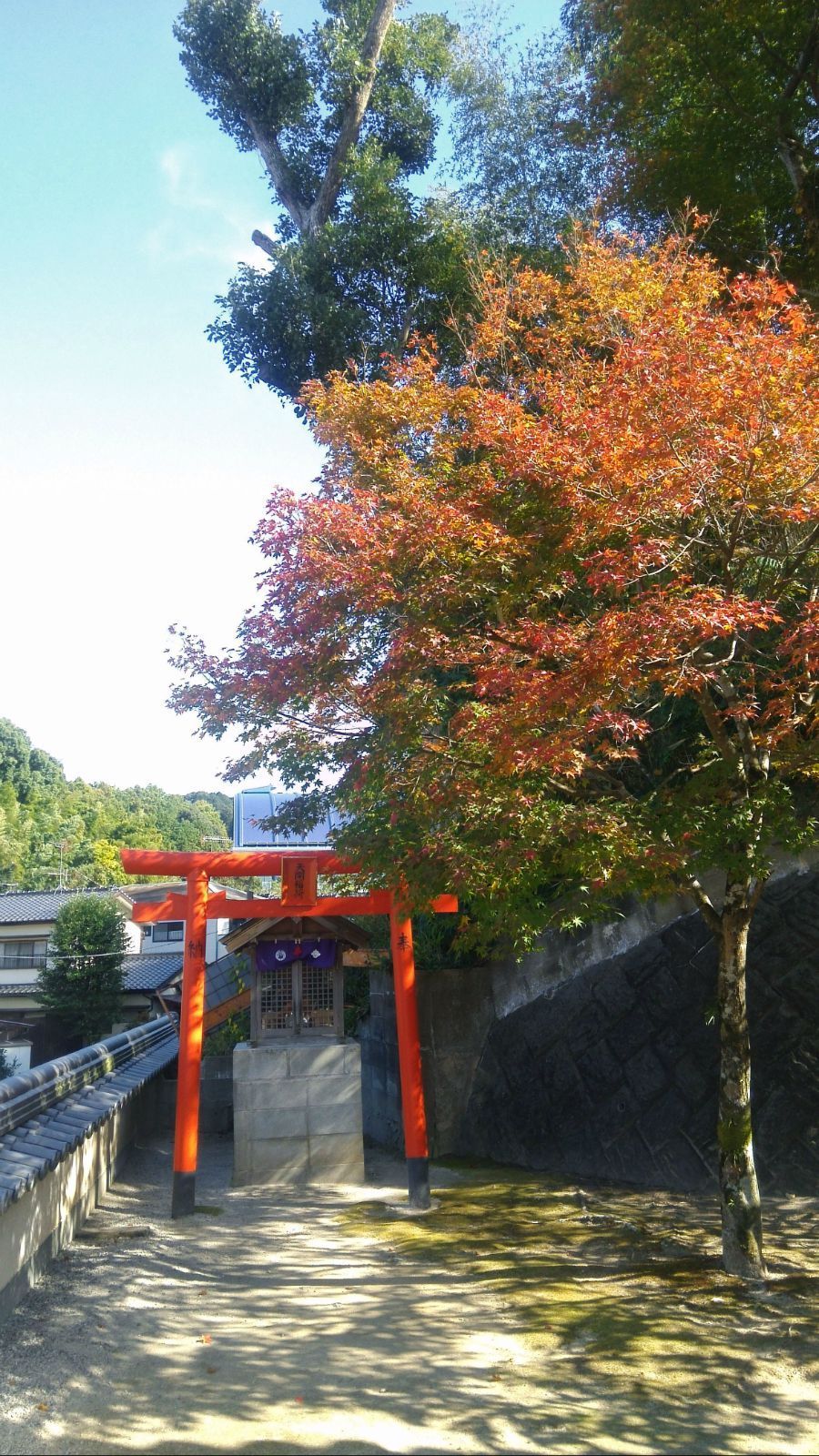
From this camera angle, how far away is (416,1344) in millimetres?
5699

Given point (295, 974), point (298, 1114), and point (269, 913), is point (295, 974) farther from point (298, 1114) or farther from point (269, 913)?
point (298, 1114)

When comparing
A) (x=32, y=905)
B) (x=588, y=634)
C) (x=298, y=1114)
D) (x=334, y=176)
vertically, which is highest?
(x=334, y=176)

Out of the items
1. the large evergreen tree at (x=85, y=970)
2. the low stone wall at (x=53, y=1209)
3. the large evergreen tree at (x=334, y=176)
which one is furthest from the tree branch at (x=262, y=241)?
the large evergreen tree at (x=85, y=970)

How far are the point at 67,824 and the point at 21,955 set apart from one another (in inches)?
1548

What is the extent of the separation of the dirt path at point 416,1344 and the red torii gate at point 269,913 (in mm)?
1124

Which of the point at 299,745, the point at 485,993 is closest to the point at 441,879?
the point at 299,745

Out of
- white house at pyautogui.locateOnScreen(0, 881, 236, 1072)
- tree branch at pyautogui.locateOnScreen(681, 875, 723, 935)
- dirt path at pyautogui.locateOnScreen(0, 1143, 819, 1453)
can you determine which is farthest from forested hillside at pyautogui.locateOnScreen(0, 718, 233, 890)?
tree branch at pyautogui.locateOnScreen(681, 875, 723, 935)

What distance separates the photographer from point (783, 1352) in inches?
212

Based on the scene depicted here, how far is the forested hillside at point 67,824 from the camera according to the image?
64.8 metres

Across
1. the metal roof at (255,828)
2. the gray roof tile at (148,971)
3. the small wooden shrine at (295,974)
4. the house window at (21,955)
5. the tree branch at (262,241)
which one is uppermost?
the tree branch at (262,241)

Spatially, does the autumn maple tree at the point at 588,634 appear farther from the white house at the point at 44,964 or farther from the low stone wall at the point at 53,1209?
the white house at the point at 44,964

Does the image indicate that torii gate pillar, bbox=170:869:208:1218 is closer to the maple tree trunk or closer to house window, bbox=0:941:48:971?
the maple tree trunk

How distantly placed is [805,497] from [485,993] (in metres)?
8.91

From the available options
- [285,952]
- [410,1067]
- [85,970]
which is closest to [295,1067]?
[285,952]
